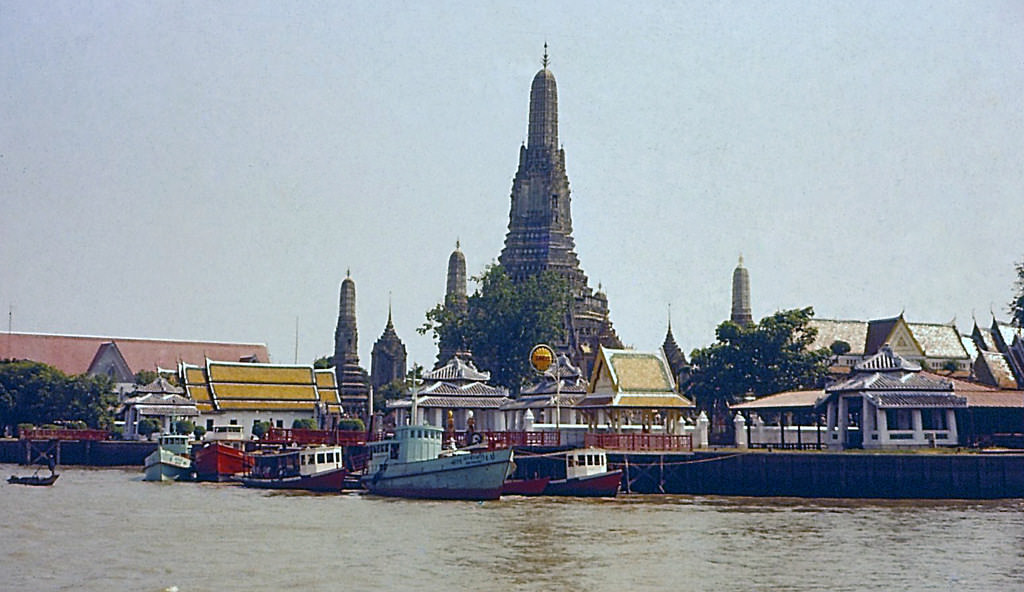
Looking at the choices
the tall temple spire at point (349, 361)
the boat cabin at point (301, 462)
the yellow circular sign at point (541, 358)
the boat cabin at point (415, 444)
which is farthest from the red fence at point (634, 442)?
the tall temple spire at point (349, 361)

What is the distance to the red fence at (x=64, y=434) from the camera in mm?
75062

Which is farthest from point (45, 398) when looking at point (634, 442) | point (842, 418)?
point (842, 418)

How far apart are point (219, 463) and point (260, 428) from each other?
837 inches

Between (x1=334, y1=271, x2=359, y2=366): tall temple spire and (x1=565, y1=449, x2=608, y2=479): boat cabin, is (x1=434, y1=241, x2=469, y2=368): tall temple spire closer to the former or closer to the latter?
(x1=334, y1=271, x2=359, y2=366): tall temple spire

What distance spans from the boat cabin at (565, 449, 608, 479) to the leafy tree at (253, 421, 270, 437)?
32.1 metres

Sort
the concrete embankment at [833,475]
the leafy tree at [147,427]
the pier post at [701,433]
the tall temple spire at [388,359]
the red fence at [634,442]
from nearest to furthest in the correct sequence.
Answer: the concrete embankment at [833,475] < the red fence at [634,442] < the pier post at [701,433] < the leafy tree at [147,427] < the tall temple spire at [388,359]

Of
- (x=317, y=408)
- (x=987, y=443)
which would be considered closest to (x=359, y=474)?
(x=987, y=443)

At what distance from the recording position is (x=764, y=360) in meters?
67.8

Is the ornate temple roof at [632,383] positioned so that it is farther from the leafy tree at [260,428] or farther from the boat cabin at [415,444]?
the leafy tree at [260,428]

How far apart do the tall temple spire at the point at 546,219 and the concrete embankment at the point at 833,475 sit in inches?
1723

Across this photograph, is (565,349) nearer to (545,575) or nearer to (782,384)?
(782,384)

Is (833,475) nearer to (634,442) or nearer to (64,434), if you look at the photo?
(634,442)

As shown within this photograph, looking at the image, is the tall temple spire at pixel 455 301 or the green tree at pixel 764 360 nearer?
the green tree at pixel 764 360

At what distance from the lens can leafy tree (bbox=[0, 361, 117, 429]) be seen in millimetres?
82500
